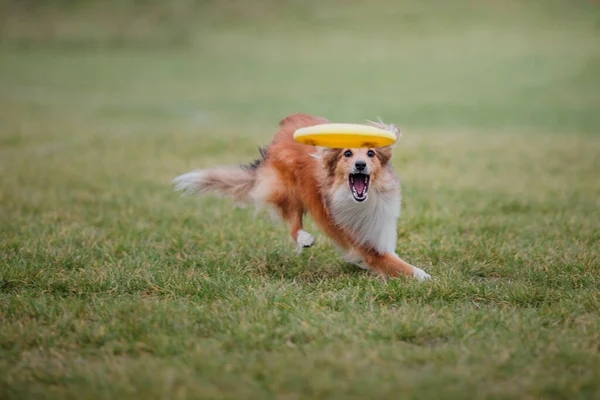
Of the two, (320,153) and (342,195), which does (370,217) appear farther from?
(320,153)

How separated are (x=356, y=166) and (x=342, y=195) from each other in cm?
35

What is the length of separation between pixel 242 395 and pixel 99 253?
3051 millimetres

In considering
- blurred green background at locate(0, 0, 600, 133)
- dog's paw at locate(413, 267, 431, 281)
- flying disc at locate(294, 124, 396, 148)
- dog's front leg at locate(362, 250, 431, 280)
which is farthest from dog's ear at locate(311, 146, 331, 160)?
blurred green background at locate(0, 0, 600, 133)

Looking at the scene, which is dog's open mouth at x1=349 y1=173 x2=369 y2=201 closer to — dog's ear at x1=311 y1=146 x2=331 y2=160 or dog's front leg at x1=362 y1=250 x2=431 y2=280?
dog's ear at x1=311 y1=146 x2=331 y2=160

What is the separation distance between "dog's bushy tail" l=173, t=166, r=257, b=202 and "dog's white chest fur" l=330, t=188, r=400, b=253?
1372 mm

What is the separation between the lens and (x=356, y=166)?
5.29 meters

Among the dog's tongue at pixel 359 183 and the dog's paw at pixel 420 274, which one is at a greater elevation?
the dog's tongue at pixel 359 183

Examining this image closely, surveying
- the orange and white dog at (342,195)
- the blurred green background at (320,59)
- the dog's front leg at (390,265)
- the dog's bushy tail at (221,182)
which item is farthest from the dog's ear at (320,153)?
the blurred green background at (320,59)

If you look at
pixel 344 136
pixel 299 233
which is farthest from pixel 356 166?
pixel 299 233

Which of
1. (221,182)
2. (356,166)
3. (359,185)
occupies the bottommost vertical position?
(221,182)

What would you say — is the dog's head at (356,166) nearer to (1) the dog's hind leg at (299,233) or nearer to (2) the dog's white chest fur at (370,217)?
(2) the dog's white chest fur at (370,217)

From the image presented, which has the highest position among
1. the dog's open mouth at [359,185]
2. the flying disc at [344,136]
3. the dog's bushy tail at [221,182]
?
the flying disc at [344,136]

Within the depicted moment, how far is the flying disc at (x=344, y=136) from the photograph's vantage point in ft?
16.4

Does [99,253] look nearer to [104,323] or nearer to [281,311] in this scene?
[104,323]
